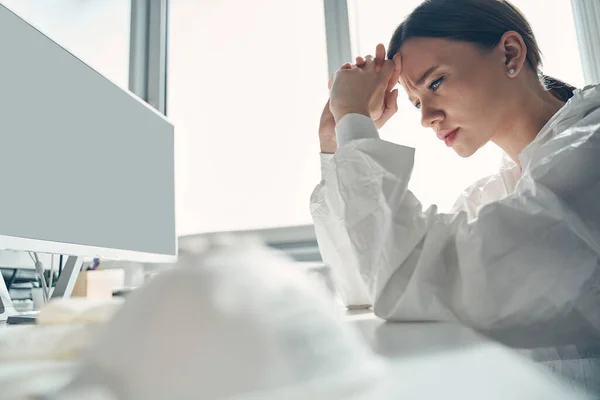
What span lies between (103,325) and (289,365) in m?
0.08

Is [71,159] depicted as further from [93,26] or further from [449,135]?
[93,26]

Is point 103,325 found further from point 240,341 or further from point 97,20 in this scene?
point 97,20

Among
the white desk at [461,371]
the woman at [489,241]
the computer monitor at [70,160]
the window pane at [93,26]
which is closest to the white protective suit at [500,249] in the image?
the woman at [489,241]

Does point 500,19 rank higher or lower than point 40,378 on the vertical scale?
higher

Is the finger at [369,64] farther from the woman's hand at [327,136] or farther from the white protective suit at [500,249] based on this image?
the white protective suit at [500,249]

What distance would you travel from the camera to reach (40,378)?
8.7 inches

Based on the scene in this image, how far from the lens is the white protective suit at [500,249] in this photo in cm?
52

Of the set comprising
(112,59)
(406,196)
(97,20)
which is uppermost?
(97,20)

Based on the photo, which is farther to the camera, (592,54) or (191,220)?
(191,220)

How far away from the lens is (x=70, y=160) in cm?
86

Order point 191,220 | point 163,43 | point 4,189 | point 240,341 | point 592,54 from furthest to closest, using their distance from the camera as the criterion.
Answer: point 163,43 < point 191,220 < point 592,54 < point 4,189 < point 240,341

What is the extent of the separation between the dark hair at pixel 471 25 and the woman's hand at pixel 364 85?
63 millimetres

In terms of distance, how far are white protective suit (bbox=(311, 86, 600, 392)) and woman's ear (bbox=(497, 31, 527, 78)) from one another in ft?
1.17

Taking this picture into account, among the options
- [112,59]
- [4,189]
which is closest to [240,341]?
[4,189]
